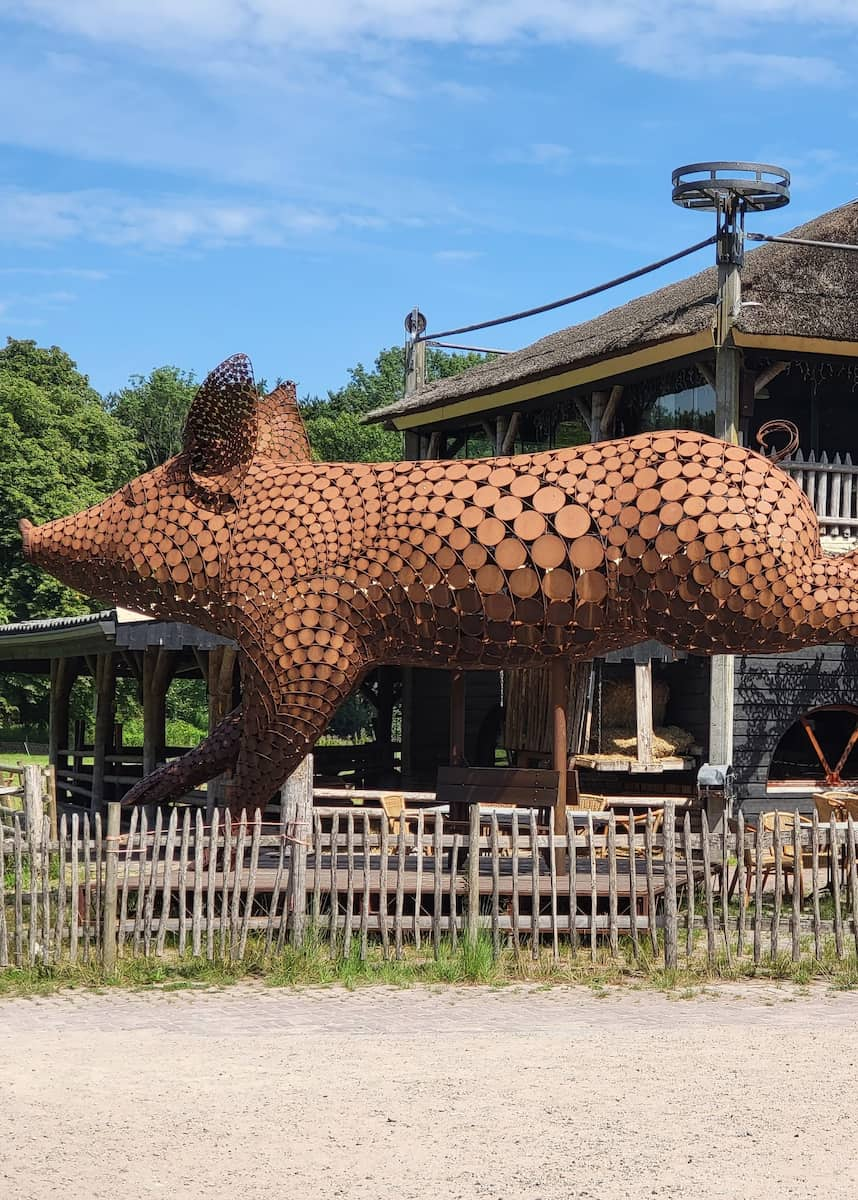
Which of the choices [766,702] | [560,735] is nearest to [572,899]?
[560,735]

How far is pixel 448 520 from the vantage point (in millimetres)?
10062

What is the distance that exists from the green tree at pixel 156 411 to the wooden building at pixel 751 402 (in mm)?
31726

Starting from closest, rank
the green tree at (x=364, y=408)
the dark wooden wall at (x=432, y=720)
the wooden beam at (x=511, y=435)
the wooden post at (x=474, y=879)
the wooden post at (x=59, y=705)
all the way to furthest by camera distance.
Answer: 1. the wooden post at (x=474, y=879)
2. the wooden post at (x=59, y=705)
3. the wooden beam at (x=511, y=435)
4. the dark wooden wall at (x=432, y=720)
5. the green tree at (x=364, y=408)

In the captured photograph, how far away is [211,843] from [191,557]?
218cm

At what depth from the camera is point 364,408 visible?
56.1 metres

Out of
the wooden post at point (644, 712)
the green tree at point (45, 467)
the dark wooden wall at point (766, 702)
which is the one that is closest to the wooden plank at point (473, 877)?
the wooden post at point (644, 712)

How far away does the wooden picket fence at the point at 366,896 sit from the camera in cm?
927

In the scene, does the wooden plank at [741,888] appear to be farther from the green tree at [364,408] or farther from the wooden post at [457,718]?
the green tree at [364,408]

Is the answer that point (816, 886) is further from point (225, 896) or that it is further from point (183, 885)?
point (183, 885)

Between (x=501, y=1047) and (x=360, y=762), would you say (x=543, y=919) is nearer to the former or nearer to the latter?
(x=501, y=1047)

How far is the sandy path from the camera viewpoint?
545 centimetres

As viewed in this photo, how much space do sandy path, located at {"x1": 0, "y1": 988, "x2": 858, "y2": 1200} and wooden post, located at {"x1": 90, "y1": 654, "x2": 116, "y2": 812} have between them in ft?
30.4

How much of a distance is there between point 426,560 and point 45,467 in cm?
2862

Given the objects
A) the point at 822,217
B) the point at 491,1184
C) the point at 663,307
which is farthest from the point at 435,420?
the point at 491,1184
